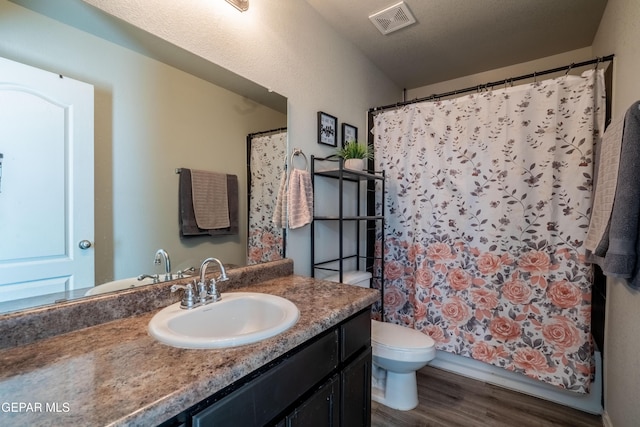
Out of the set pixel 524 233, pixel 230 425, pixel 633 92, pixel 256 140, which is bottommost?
pixel 230 425

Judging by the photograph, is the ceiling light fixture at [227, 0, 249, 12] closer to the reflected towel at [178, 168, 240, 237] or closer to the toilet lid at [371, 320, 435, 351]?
the reflected towel at [178, 168, 240, 237]

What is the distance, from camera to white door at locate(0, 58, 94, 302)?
75 cm

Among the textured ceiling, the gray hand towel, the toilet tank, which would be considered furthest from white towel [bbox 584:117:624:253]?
the toilet tank

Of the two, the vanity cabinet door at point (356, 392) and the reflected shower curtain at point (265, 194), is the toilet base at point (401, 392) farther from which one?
the reflected shower curtain at point (265, 194)

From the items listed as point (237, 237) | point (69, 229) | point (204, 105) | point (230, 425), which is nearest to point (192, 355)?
point (230, 425)

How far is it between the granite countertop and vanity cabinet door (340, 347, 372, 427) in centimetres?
31

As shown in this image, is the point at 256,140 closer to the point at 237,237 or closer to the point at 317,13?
the point at 237,237

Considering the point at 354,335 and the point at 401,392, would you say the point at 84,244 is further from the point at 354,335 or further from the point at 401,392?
the point at 401,392

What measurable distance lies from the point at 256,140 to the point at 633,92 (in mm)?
1689

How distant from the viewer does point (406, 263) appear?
221 centimetres

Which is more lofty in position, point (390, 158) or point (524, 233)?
point (390, 158)

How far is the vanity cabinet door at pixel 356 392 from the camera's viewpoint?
1.05m

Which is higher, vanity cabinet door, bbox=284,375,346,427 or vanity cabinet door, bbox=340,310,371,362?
vanity cabinet door, bbox=340,310,371,362

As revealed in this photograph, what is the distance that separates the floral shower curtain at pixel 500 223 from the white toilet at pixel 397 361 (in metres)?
0.44
